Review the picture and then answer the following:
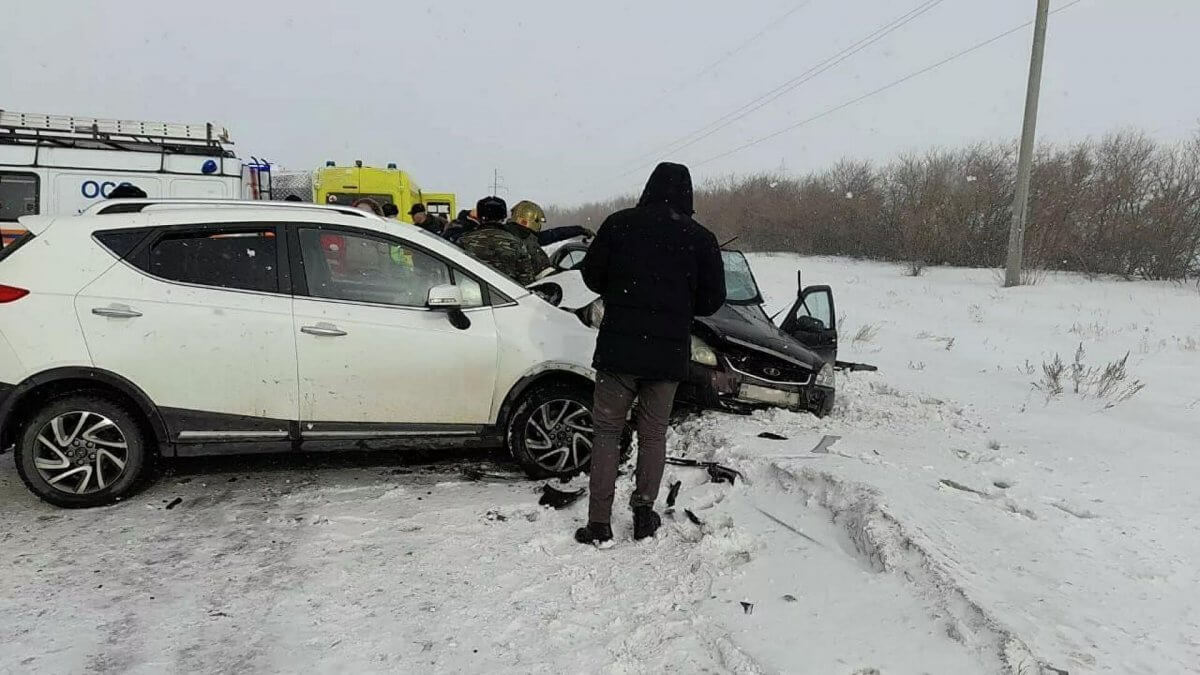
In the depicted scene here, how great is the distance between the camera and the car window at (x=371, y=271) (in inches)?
Result: 167

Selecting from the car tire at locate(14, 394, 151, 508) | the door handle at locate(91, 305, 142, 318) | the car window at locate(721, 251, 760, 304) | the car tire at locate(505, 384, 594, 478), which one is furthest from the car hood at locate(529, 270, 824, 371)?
the car tire at locate(14, 394, 151, 508)

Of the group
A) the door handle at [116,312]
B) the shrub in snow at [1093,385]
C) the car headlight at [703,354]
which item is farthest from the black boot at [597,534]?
the shrub in snow at [1093,385]

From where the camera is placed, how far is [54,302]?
3891mm

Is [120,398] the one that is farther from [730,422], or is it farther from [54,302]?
[730,422]

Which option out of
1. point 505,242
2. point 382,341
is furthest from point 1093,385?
point 382,341

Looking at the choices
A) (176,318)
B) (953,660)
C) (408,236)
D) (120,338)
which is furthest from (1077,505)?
(120,338)

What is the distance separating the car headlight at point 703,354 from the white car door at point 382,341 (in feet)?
5.20

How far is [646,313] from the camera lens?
3.44 m

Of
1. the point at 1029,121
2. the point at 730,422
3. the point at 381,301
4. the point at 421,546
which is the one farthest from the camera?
the point at 1029,121

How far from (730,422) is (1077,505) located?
2155mm

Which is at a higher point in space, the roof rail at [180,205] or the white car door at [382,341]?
the roof rail at [180,205]

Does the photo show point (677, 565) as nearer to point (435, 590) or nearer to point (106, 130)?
point (435, 590)

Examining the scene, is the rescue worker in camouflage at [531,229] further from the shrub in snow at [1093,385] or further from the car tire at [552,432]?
the shrub in snow at [1093,385]

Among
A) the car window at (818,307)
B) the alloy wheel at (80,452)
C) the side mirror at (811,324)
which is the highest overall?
the car window at (818,307)
